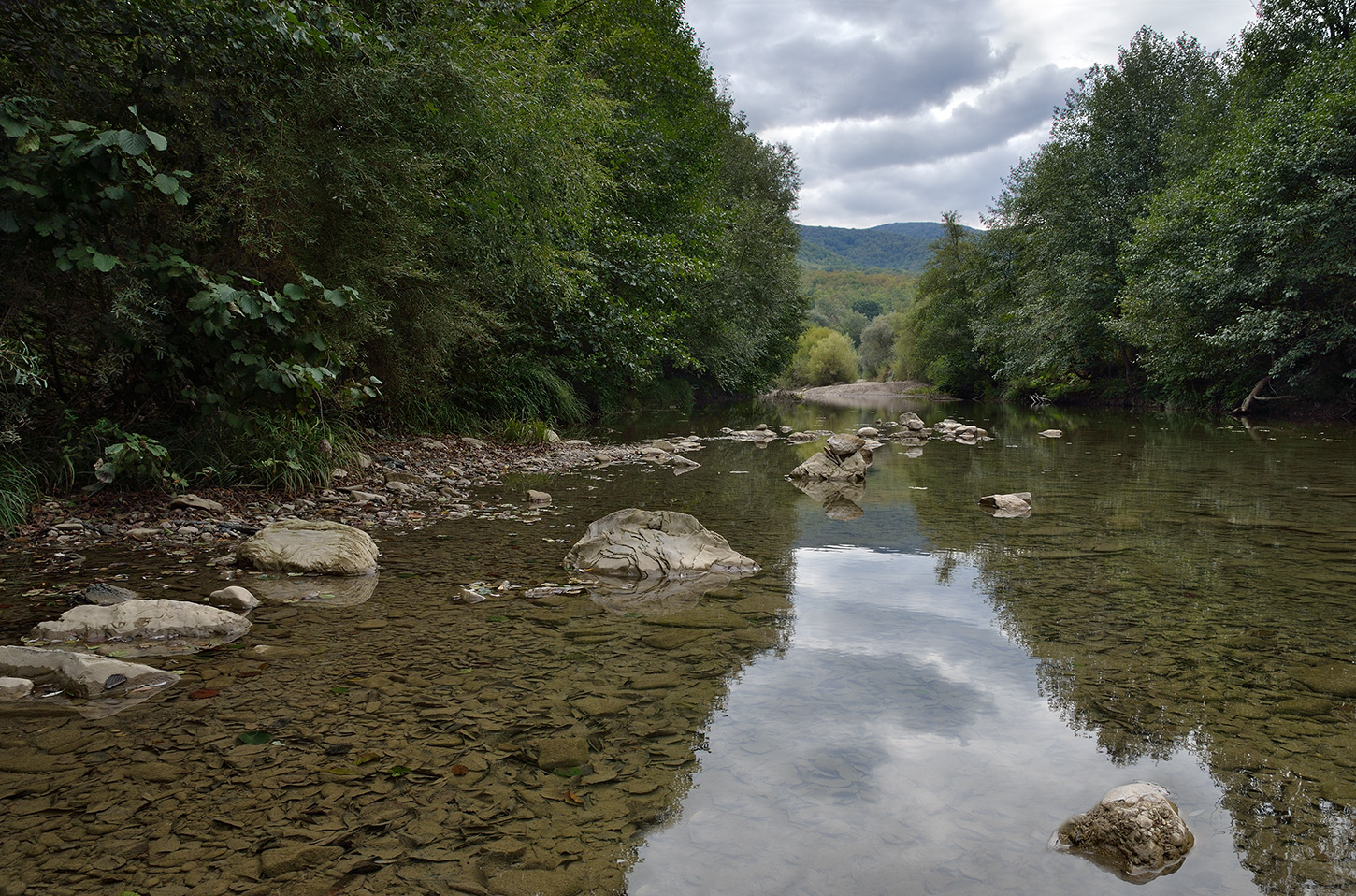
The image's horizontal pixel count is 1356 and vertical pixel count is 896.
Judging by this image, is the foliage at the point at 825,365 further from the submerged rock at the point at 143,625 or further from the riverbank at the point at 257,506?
the submerged rock at the point at 143,625

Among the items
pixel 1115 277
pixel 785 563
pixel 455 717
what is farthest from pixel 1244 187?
pixel 455 717

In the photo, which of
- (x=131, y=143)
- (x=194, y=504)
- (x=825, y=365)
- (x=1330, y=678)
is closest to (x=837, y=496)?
(x=1330, y=678)

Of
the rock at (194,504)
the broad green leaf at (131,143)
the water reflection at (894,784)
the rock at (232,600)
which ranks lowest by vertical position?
the water reflection at (894,784)

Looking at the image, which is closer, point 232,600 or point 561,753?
point 561,753

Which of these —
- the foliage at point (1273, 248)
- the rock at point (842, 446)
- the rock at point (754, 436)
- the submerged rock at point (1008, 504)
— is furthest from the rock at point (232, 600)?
the foliage at point (1273, 248)

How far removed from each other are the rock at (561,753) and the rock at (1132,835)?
1467 millimetres

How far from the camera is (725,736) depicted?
2746 mm

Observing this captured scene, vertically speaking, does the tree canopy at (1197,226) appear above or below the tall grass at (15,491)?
above

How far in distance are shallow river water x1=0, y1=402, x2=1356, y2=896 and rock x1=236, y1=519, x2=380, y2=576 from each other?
224 mm

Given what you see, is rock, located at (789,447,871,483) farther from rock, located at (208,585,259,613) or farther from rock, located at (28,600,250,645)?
rock, located at (28,600,250,645)

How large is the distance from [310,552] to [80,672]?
1.95 meters

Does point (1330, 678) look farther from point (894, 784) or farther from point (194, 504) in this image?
point (194, 504)

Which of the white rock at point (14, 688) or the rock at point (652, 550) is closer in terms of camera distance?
the white rock at point (14, 688)

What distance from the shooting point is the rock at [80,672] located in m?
2.83
